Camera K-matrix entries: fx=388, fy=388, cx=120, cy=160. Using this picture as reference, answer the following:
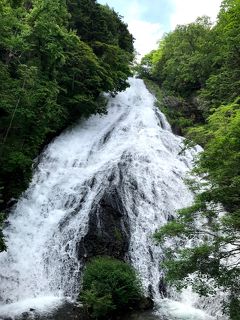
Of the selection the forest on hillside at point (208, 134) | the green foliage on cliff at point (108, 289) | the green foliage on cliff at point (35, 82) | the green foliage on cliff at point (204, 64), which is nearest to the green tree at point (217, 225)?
the forest on hillside at point (208, 134)

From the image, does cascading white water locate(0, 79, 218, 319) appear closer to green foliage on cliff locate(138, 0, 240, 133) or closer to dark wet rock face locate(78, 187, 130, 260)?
dark wet rock face locate(78, 187, 130, 260)

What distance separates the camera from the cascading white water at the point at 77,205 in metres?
12.7

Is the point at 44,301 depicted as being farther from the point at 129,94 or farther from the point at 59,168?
the point at 129,94

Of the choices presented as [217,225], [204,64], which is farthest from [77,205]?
[204,64]

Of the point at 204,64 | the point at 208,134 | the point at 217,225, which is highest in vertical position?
the point at 204,64

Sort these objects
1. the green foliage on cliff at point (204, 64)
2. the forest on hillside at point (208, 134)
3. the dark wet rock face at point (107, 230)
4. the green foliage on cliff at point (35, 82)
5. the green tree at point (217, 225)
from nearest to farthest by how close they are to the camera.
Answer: the green tree at point (217, 225)
the forest on hillside at point (208, 134)
the dark wet rock face at point (107, 230)
the green foliage on cliff at point (35, 82)
the green foliage on cliff at point (204, 64)

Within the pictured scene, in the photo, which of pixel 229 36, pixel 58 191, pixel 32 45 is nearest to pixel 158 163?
pixel 58 191

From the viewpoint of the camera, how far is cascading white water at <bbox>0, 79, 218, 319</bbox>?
12.7 m

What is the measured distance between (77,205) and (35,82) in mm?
5373

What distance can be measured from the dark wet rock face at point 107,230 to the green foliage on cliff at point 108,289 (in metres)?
1.48

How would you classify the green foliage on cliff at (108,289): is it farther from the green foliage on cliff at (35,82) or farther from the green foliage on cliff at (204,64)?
the green foliage on cliff at (204,64)

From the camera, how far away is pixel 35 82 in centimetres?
1609

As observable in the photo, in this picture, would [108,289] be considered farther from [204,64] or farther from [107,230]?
[204,64]

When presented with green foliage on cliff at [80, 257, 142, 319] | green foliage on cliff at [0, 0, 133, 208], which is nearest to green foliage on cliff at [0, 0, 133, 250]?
green foliage on cliff at [0, 0, 133, 208]
